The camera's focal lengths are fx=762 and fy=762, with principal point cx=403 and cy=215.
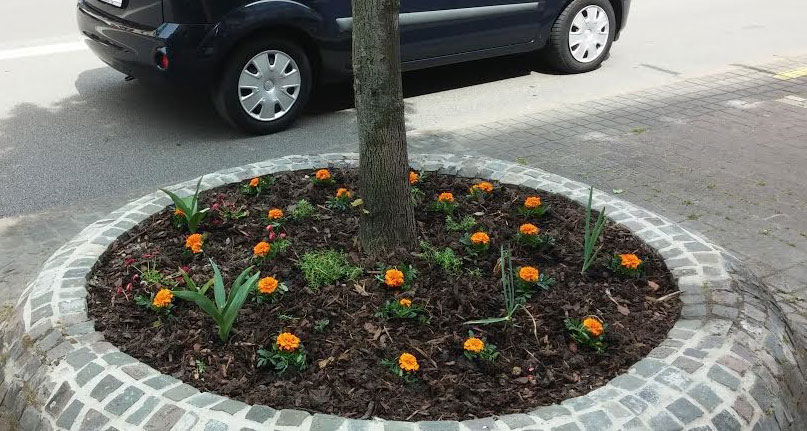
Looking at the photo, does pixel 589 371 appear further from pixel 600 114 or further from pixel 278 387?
pixel 600 114

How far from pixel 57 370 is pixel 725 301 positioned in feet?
8.76

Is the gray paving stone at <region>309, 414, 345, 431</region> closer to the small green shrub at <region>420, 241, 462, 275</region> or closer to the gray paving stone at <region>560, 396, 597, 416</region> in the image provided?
the gray paving stone at <region>560, 396, 597, 416</region>

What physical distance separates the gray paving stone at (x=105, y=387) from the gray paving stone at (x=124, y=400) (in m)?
0.05

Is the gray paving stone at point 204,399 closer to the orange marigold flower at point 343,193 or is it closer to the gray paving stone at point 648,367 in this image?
the gray paving stone at point 648,367

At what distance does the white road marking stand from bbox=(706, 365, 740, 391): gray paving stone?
29.0ft

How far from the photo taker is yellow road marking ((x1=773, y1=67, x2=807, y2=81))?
344 inches

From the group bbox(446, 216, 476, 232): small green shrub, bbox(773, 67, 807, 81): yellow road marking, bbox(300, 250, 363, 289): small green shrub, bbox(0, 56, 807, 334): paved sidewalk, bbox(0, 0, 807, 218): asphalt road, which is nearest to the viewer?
bbox(300, 250, 363, 289): small green shrub

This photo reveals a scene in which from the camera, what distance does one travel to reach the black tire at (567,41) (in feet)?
27.1

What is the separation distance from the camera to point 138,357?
292 cm

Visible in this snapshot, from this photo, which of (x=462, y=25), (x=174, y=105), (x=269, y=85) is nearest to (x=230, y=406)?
(x=269, y=85)

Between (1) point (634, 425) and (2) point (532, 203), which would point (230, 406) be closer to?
(1) point (634, 425)

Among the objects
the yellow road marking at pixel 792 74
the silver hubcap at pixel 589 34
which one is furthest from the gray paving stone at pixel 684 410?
the yellow road marking at pixel 792 74

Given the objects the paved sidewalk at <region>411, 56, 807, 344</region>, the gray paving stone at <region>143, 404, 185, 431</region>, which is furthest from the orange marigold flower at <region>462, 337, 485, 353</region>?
the paved sidewalk at <region>411, 56, 807, 344</region>

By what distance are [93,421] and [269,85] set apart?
4463 mm
